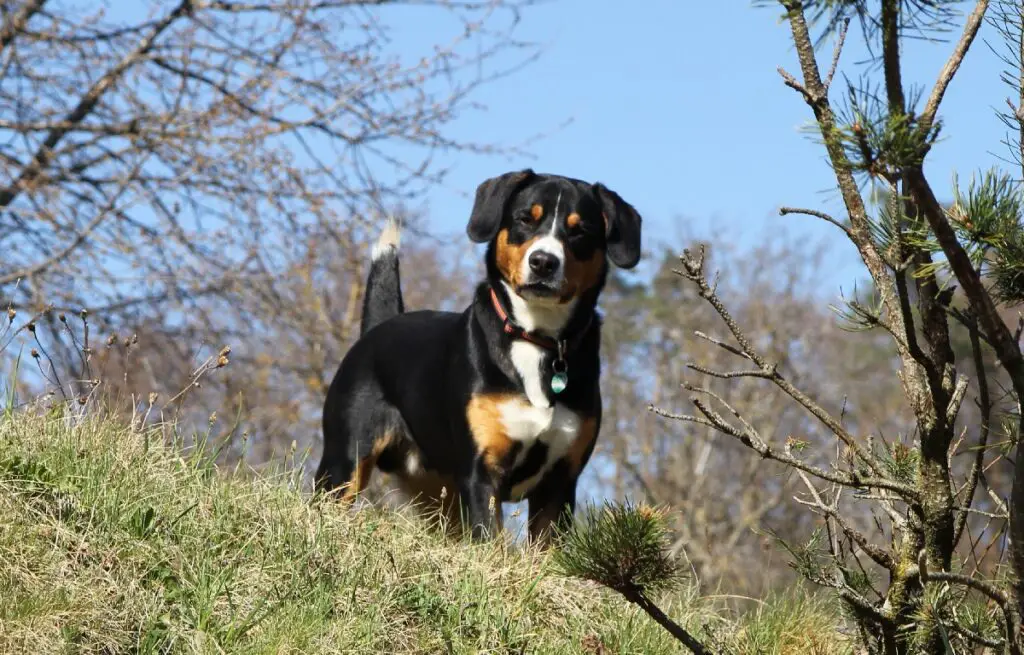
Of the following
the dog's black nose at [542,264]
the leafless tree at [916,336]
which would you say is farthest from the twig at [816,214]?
the dog's black nose at [542,264]

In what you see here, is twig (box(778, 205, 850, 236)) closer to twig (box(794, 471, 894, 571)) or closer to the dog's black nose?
twig (box(794, 471, 894, 571))

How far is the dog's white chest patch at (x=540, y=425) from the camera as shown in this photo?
5238 mm

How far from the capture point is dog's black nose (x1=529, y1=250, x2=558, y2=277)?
17.4 feet

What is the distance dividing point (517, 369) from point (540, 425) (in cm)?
27

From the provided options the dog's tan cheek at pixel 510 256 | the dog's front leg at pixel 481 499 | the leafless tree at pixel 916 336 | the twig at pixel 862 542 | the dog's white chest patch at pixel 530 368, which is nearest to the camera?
the leafless tree at pixel 916 336

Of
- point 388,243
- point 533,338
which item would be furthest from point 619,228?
point 388,243

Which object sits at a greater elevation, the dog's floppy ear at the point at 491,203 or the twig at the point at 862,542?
the dog's floppy ear at the point at 491,203

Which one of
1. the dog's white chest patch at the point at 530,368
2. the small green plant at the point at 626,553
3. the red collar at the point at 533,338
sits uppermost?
the red collar at the point at 533,338

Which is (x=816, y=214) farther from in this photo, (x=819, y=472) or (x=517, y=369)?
(x=517, y=369)

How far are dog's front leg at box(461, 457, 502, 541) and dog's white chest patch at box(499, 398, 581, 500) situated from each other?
0.14m

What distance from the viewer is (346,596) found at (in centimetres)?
379

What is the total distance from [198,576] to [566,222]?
93.9 inches

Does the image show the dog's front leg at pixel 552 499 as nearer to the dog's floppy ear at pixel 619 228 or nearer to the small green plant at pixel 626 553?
the dog's floppy ear at pixel 619 228

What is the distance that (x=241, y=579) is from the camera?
3.74 metres
